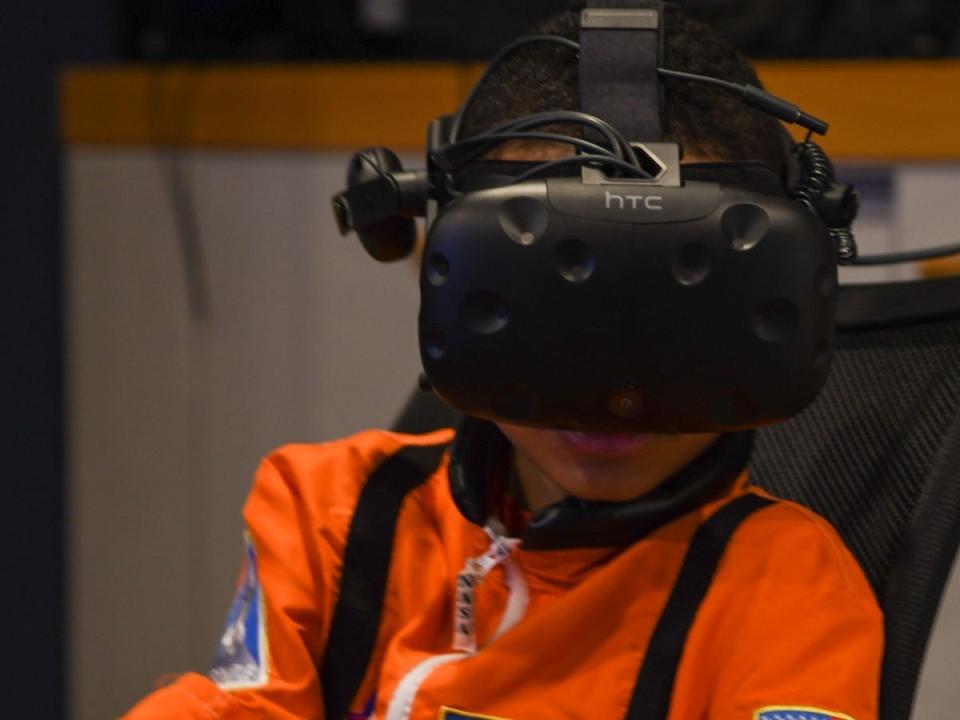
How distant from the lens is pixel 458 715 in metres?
0.79

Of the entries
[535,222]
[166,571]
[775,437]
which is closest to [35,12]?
[166,571]

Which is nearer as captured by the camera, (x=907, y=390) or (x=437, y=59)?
(x=907, y=390)

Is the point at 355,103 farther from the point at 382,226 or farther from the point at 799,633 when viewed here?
the point at 799,633

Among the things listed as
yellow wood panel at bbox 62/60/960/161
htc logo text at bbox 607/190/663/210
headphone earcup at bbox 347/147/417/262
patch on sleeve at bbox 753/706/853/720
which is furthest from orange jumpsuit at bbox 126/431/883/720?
yellow wood panel at bbox 62/60/960/161

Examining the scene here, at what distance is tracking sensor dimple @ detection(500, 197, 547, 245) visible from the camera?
643 mm

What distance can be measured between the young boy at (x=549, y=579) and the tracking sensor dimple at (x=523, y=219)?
0.36ft

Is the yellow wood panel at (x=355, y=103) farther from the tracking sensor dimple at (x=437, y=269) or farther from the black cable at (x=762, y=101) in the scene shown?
the tracking sensor dimple at (x=437, y=269)

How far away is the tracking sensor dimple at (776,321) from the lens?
25.3 inches

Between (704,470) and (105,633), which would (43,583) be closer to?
(105,633)

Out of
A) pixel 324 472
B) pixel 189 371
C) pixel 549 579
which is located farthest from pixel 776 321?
pixel 189 371

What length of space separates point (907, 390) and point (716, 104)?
251 millimetres

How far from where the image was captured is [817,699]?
27.8 inches

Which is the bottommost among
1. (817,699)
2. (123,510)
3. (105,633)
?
(105,633)

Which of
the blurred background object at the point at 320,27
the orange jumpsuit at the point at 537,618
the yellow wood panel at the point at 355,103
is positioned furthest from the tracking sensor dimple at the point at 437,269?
the blurred background object at the point at 320,27
